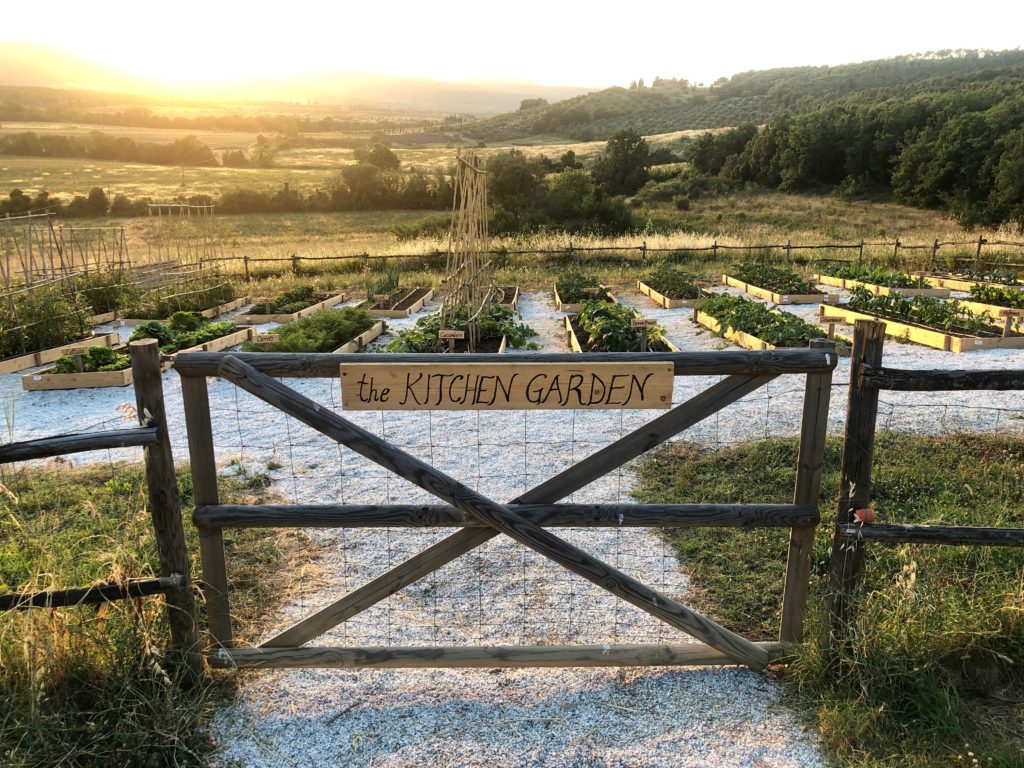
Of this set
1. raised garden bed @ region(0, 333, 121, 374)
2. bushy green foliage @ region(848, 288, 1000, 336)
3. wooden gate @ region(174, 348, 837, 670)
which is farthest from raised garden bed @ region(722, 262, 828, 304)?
raised garden bed @ region(0, 333, 121, 374)

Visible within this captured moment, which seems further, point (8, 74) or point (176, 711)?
point (8, 74)

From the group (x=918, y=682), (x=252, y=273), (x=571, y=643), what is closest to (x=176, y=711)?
(x=571, y=643)

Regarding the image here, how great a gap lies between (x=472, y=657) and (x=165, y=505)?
1635mm

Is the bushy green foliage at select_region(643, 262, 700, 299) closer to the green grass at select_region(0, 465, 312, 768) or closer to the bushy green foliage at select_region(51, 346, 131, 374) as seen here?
the bushy green foliage at select_region(51, 346, 131, 374)

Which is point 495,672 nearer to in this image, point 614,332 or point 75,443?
point 75,443

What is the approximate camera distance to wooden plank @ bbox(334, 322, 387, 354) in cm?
1096

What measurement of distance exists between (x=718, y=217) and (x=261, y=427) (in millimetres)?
31450

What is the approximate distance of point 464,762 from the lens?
2971mm

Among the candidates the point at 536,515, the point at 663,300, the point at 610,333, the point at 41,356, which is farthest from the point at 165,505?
the point at 663,300

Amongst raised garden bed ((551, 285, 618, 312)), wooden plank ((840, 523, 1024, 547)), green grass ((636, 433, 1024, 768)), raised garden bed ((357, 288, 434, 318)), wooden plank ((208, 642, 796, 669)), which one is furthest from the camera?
raised garden bed ((551, 285, 618, 312))

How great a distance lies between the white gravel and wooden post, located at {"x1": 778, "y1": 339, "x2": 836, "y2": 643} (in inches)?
14.3

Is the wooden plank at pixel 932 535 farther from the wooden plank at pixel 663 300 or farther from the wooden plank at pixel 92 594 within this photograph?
the wooden plank at pixel 663 300

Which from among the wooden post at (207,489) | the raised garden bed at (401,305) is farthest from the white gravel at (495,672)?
the raised garden bed at (401,305)

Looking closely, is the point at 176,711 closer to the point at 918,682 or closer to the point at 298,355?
the point at 298,355
